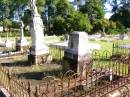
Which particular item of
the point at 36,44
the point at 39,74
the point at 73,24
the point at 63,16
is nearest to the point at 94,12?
the point at 63,16

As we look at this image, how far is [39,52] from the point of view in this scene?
1207 centimetres

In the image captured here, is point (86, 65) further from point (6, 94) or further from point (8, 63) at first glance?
point (8, 63)

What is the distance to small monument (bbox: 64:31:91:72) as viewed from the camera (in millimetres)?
8953

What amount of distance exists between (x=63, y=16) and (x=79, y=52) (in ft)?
133

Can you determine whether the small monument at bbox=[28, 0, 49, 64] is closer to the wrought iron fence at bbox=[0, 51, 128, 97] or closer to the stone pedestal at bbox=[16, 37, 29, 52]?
the wrought iron fence at bbox=[0, 51, 128, 97]

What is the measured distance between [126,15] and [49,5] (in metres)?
19.5

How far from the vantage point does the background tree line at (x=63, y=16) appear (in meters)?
44.2

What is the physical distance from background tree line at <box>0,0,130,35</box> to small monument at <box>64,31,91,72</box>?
34054mm

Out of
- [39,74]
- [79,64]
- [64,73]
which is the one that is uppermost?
[79,64]

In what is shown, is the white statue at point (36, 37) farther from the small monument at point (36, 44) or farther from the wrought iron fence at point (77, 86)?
the wrought iron fence at point (77, 86)

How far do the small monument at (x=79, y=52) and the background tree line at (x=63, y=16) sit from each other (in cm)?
3405

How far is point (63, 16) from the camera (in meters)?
49.0

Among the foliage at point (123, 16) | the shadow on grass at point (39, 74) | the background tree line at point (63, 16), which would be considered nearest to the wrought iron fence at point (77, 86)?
the shadow on grass at point (39, 74)

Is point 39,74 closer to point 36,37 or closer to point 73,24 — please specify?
point 36,37
